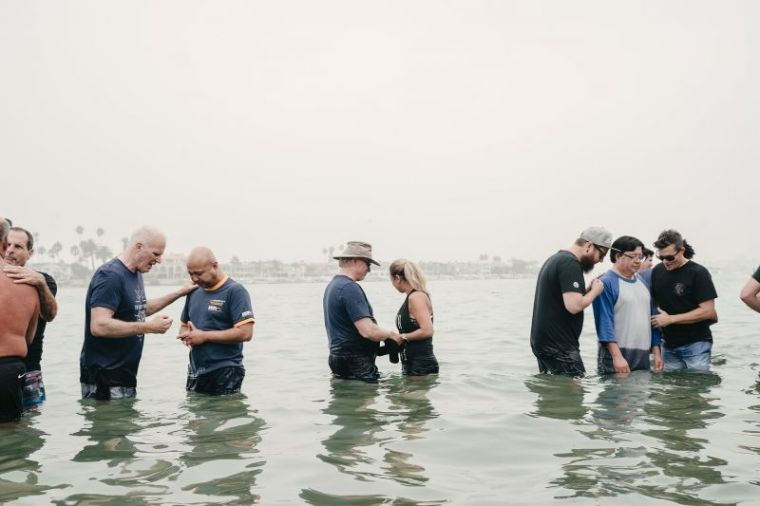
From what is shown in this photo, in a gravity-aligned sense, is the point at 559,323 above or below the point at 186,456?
above

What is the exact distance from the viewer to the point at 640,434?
6469 millimetres

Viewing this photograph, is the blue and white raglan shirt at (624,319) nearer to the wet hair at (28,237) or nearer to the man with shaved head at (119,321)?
the man with shaved head at (119,321)

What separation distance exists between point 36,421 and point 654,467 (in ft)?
21.6

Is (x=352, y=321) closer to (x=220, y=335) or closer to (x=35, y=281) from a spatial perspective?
(x=220, y=335)

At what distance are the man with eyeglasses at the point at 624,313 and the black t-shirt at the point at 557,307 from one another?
1.39 feet

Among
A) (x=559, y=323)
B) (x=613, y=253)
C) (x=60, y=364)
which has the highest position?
(x=613, y=253)

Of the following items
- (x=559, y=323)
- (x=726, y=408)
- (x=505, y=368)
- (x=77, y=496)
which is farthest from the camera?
(x=505, y=368)

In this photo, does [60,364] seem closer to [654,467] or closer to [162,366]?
[162,366]

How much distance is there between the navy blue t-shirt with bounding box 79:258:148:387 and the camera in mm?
7070

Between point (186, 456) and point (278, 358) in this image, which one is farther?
point (278, 358)

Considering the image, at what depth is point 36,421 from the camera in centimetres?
745

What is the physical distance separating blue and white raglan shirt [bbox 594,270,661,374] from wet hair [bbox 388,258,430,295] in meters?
2.31

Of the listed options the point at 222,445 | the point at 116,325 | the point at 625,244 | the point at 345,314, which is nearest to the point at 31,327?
the point at 116,325

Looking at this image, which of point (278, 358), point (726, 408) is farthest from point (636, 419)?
point (278, 358)
